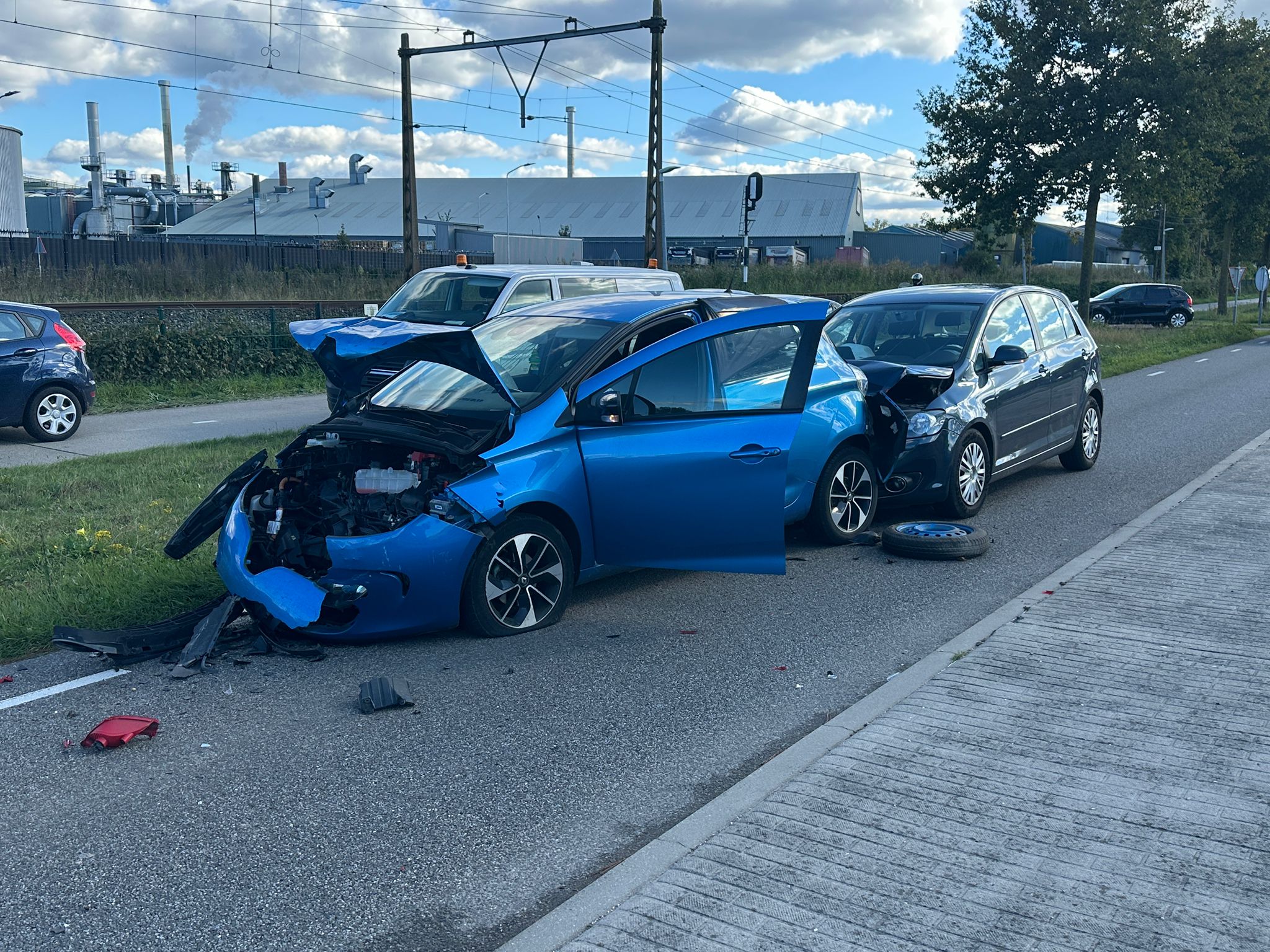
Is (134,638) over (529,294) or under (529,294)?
under

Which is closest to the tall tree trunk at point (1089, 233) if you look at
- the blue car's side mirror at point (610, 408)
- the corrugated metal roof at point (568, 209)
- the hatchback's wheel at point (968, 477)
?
the hatchback's wheel at point (968, 477)

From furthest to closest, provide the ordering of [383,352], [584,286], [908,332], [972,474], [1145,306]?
1. [1145,306]
2. [584,286]
3. [908,332]
4. [972,474]
5. [383,352]

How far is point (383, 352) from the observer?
6480 millimetres

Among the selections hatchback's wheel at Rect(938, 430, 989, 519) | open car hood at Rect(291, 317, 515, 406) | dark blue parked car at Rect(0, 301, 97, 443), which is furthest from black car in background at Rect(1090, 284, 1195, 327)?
open car hood at Rect(291, 317, 515, 406)

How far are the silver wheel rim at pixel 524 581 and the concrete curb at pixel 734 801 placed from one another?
1838mm

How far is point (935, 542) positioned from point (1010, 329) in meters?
2.83

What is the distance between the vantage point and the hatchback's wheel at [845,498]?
8.00 m

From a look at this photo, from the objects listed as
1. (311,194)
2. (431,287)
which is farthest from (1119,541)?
(311,194)

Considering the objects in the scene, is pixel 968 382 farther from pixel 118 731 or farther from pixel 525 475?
pixel 118 731

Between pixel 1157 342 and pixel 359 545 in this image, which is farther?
pixel 1157 342

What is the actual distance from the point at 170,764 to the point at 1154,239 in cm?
9680

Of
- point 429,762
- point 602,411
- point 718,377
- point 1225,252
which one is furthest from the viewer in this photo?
point 1225,252

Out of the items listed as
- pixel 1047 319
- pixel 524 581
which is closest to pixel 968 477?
pixel 1047 319

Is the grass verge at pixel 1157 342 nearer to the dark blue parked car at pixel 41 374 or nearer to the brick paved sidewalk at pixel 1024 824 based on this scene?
the dark blue parked car at pixel 41 374
